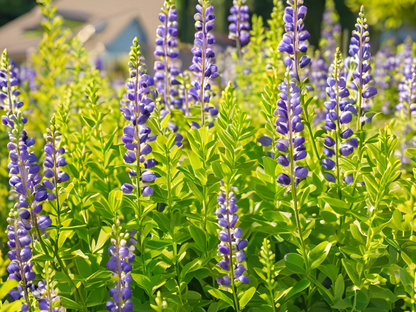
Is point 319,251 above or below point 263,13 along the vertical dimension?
below

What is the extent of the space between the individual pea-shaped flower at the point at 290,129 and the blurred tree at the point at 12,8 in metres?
46.2

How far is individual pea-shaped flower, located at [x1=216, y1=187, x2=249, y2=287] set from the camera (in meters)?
1.25

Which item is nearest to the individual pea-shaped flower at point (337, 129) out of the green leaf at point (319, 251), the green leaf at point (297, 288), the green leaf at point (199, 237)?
the green leaf at point (319, 251)

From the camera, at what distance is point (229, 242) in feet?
4.14

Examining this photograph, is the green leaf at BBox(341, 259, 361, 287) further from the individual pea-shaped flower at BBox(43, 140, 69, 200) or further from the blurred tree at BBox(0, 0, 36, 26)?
the blurred tree at BBox(0, 0, 36, 26)

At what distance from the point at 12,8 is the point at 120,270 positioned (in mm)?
46985

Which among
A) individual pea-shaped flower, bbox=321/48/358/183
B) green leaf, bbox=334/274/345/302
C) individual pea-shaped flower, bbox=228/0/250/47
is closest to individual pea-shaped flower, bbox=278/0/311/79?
individual pea-shaped flower, bbox=321/48/358/183

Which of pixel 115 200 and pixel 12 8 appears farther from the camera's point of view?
pixel 12 8

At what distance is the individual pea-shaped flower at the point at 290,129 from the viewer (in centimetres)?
132

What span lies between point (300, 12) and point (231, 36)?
1.63 meters

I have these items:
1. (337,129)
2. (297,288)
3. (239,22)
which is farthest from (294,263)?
(239,22)

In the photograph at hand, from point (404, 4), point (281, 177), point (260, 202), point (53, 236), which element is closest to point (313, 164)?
point (260, 202)

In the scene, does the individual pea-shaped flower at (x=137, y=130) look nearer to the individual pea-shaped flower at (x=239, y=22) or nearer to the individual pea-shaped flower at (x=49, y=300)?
the individual pea-shaped flower at (x=49, y=300)

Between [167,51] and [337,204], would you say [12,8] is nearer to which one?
[167,51]
